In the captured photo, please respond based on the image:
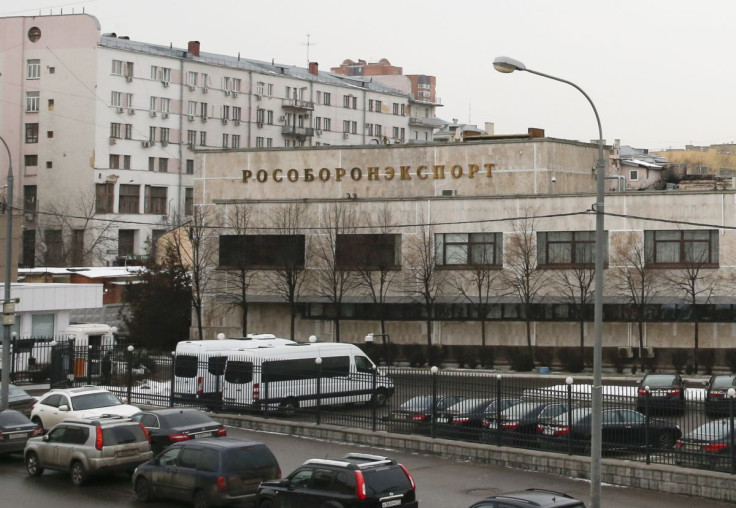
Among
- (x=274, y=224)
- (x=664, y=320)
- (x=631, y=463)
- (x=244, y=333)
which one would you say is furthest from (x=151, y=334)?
(x=631, y=463)

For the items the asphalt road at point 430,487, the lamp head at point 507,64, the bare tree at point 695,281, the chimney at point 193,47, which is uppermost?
the chimney at point 193,47

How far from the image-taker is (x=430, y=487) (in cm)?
2183


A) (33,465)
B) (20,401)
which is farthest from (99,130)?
(33,465)

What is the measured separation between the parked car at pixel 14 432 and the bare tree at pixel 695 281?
33.7m

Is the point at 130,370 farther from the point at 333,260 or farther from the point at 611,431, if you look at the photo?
the point at 333,260

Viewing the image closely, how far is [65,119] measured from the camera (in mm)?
96750

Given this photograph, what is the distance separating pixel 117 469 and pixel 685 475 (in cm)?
1166

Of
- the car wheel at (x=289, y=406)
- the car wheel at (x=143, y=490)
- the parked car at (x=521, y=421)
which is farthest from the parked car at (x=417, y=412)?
the car wheel at (x=143, y=490)

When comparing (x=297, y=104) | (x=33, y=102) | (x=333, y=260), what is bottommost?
(x=333, y=260)

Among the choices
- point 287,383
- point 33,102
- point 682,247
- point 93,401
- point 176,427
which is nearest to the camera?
point 176,427

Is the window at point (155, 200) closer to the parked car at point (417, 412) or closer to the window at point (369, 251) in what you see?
the window at point (369, 251)

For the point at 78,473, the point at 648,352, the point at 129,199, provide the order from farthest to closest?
the point at 129,199 → the point at 648,352 → the point at 78,473

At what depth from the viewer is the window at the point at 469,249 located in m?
55.1

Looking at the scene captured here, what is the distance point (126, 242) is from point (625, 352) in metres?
57.2
